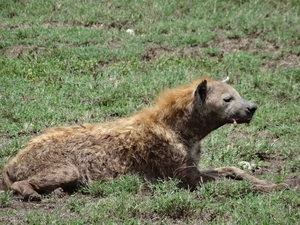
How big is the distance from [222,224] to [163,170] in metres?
1.38

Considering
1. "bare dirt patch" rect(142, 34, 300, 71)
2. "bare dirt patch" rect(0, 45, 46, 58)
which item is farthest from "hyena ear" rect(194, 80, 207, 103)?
"bare dirt patch" rect(0, 45, 46, 58)

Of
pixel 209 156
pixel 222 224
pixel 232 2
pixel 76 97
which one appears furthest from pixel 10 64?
pixel 222 224

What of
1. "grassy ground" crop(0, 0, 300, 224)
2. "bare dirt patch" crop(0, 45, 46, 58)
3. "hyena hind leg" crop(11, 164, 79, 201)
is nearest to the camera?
"grassy ground" crop(0, 0, 300, 224)

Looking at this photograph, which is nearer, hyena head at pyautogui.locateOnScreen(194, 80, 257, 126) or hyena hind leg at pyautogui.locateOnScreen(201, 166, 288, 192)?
hyena hind leg at pyautogui.locateOnScreen(201, 166, 288, 192)

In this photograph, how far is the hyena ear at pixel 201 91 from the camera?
6.60 m

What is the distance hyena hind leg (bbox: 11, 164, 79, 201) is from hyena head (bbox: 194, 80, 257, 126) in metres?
1.34

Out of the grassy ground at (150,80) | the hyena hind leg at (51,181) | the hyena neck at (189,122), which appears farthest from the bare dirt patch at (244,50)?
the hyena hind leg at (51,181)

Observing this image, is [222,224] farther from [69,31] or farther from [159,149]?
[69,31]

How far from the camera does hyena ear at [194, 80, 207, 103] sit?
6.60 m

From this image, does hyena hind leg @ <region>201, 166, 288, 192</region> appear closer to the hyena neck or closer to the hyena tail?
the hyena neck

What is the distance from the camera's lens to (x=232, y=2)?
12789mm

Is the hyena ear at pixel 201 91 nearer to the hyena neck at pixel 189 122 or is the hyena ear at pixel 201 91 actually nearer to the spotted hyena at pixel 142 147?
the spotted hyena at pixel 142 147

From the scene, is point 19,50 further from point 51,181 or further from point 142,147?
point 51,181

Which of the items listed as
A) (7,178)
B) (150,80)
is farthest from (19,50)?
(7,178)
